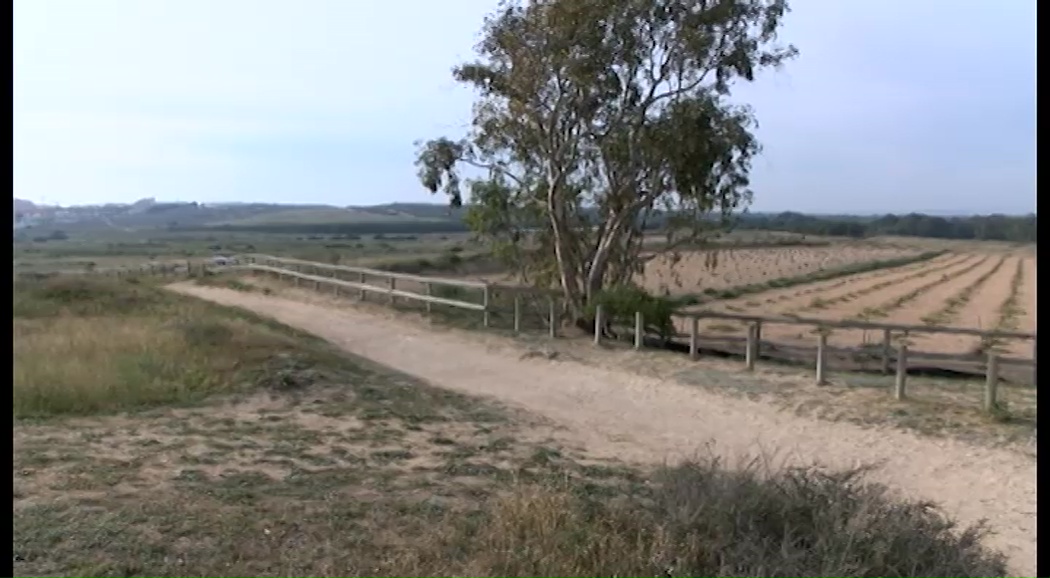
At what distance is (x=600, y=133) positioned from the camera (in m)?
15.7

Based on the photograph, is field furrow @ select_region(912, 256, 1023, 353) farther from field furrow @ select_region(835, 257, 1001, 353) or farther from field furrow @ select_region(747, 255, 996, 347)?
field furrow @ select_region(747, 255, 996, 347)

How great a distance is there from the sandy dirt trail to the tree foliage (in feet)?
9.84

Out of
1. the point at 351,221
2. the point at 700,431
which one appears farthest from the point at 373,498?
the point at 351,221

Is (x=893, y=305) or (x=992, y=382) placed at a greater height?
(x=992, y=382)

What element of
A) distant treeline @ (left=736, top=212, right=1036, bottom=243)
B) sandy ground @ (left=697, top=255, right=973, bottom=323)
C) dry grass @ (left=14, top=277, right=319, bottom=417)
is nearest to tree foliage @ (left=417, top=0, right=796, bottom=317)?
dry grass @ (left=14, top=277, right=319, bottom=417)

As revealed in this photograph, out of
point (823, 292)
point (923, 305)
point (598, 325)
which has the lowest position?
point (923, 305)

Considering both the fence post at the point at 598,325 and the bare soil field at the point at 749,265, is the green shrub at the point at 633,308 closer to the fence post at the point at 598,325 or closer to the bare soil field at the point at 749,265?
the fence post at the point at 598,325

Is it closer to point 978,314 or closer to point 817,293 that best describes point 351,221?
point 817,293

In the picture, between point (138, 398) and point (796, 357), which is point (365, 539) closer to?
point (138, 398)

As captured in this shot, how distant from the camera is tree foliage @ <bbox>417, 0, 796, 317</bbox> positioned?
46.8 feet

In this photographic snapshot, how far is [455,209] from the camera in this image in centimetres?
1831

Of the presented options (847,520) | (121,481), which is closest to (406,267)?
(121,481)

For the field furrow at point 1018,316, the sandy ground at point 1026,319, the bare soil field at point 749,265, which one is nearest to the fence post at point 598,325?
the bare soil field at point 749,265

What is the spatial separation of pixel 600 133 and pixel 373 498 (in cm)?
1056
